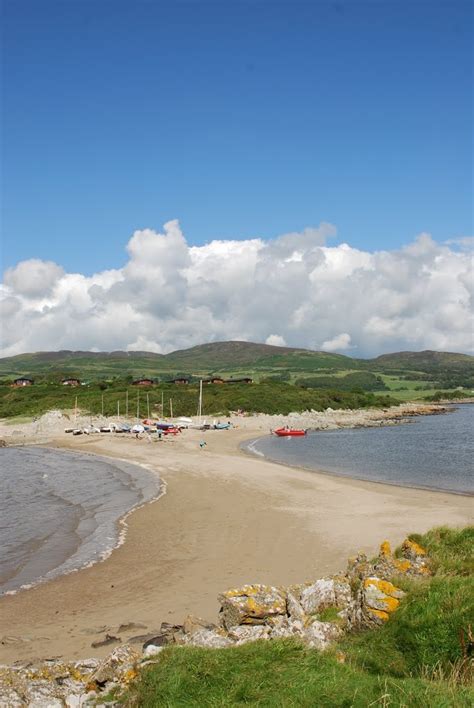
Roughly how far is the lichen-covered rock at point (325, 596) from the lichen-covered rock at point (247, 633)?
1868 millimetres

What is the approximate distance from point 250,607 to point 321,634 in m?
1.35

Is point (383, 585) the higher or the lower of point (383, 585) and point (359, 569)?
the higher

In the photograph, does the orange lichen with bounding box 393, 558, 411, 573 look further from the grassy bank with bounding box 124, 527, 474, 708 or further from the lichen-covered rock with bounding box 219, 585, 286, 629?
the lichen-covered rock with bounding box 219, 585, 286, 629

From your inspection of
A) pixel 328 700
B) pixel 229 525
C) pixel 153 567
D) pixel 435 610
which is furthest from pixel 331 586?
pixel 229 525

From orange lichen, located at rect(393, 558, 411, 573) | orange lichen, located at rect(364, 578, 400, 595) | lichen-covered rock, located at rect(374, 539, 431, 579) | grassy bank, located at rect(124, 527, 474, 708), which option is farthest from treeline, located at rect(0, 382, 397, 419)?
grassy bank, located at rect(124, 527, 474, 708)

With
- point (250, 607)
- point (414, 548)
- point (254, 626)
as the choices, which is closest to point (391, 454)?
point (414, 548)

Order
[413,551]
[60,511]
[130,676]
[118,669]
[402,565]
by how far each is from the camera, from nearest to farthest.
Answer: [130,676] → [118,669] → [402,565] → [413,551] → [60,511]

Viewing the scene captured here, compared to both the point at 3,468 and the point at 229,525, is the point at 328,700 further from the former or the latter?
the point at 3,468

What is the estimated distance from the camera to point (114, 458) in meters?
54.8

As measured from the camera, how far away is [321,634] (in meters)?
9.47

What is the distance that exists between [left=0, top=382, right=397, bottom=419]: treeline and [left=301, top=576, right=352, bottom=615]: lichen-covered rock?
298ft

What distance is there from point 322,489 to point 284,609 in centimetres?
2551

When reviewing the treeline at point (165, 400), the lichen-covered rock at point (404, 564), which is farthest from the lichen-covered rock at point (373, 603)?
the treeline at point (165, 400)

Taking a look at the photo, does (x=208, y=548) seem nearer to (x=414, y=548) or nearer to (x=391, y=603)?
(x=414, y=548)
